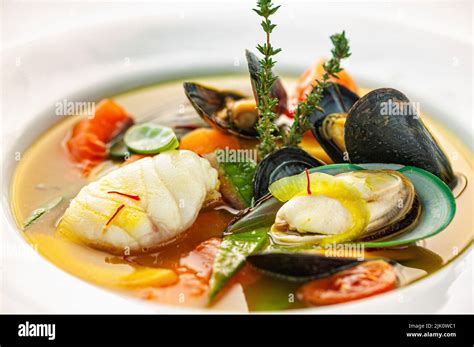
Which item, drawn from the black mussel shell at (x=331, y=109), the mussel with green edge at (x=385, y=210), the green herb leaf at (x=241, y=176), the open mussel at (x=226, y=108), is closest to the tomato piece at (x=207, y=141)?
the open mussel at (x=226, y=108)

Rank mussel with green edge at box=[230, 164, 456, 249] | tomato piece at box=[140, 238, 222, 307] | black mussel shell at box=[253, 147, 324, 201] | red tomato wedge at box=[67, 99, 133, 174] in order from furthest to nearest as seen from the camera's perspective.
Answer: red tomato wedge at box=[67, 99, 133, 174], black mussel shell at box=[253, 147, 324, 201], mussel with green edge at box=[230, 164, 456, 249], tomato piece at box=[140, 238, 222, 307]

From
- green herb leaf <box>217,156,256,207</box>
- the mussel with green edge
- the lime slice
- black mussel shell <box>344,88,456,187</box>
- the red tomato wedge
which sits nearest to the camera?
the mussel with green edge

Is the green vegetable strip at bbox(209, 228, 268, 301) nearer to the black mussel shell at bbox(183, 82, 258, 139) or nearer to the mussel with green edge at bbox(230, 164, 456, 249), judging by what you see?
the mussel with green edge at bbox(230, 164, 456, 249)

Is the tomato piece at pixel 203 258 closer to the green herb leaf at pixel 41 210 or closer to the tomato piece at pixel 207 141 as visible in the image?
the tomato piece at pixel 207 141

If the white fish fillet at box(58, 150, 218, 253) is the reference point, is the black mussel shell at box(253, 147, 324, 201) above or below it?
above

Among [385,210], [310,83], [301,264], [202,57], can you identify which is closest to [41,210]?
[301,264]

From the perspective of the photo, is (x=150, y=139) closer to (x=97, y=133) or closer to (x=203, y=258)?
(x=97, y=133)

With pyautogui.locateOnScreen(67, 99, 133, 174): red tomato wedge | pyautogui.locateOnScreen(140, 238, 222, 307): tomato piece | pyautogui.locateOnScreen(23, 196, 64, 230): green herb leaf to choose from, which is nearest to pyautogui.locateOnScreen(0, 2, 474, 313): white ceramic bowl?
pyautogui.locateOnScreen(23, 196, 64, 230): green herb leaf
